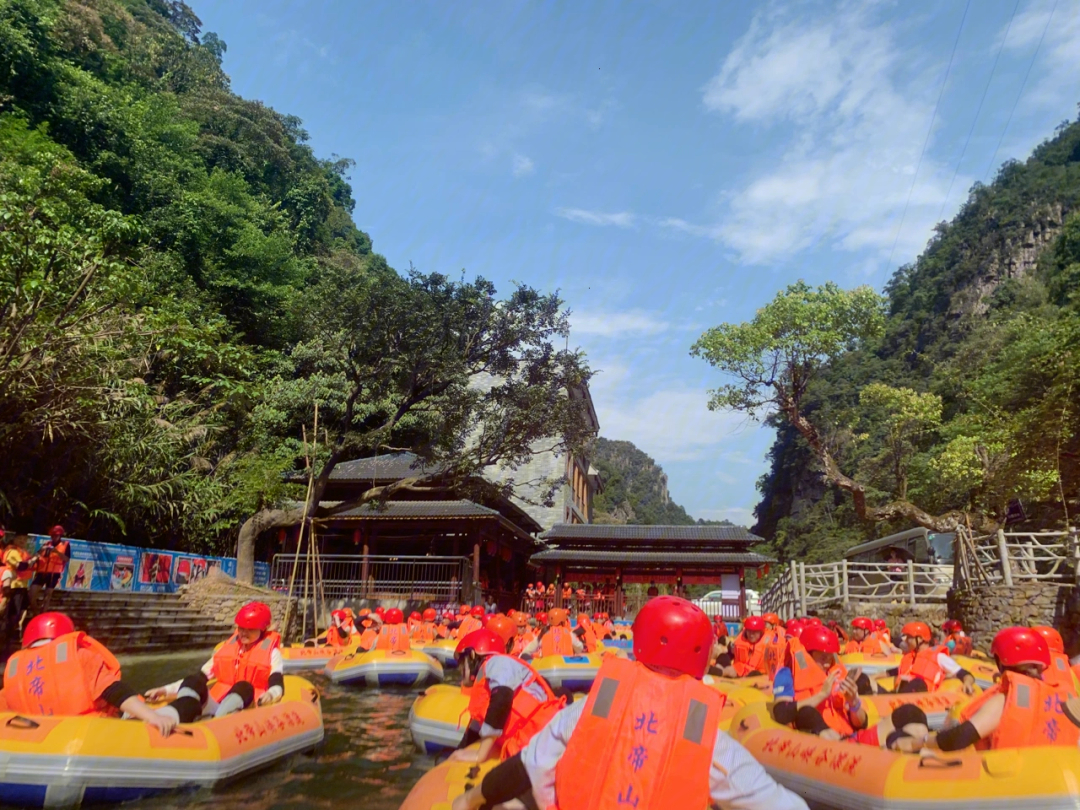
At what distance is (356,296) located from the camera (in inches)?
875

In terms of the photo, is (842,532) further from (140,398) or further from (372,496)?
(140,398)

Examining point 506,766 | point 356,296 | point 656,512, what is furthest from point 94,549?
point 656,512

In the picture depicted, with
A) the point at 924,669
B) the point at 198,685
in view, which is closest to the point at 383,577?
the point at 924,669

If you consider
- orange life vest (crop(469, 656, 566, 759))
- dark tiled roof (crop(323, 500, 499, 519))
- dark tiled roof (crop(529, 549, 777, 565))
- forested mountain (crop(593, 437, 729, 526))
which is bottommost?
orange life vest (crop(469, 656, 566, 759))

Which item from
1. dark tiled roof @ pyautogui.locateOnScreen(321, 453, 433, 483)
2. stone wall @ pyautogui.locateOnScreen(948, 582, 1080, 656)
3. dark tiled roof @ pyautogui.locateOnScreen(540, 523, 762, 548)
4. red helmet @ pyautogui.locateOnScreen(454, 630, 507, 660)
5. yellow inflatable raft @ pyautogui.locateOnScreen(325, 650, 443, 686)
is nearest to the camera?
red helmet @ pyautogui.locateOnScreen(454, 630, 507, 660)

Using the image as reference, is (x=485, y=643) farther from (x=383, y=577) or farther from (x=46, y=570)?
(x=383, y=577)

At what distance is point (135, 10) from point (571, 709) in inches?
2387

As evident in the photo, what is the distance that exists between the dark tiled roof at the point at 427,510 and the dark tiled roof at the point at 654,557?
5419 mm

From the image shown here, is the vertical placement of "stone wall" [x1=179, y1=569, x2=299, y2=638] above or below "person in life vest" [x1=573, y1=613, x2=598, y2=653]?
above

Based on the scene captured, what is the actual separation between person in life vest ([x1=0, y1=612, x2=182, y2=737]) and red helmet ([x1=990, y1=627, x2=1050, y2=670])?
18.9 ft

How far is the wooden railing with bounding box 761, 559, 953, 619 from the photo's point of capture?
2219cm

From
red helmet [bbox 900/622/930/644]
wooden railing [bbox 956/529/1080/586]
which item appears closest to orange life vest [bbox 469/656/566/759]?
red helmet [bbox 900/622/930/644]

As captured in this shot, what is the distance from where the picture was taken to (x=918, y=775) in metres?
4.98

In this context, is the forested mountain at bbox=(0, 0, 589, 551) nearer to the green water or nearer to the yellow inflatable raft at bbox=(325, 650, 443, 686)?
the yellow inflatable raft at bbox=(325, 650, 443, 686)
